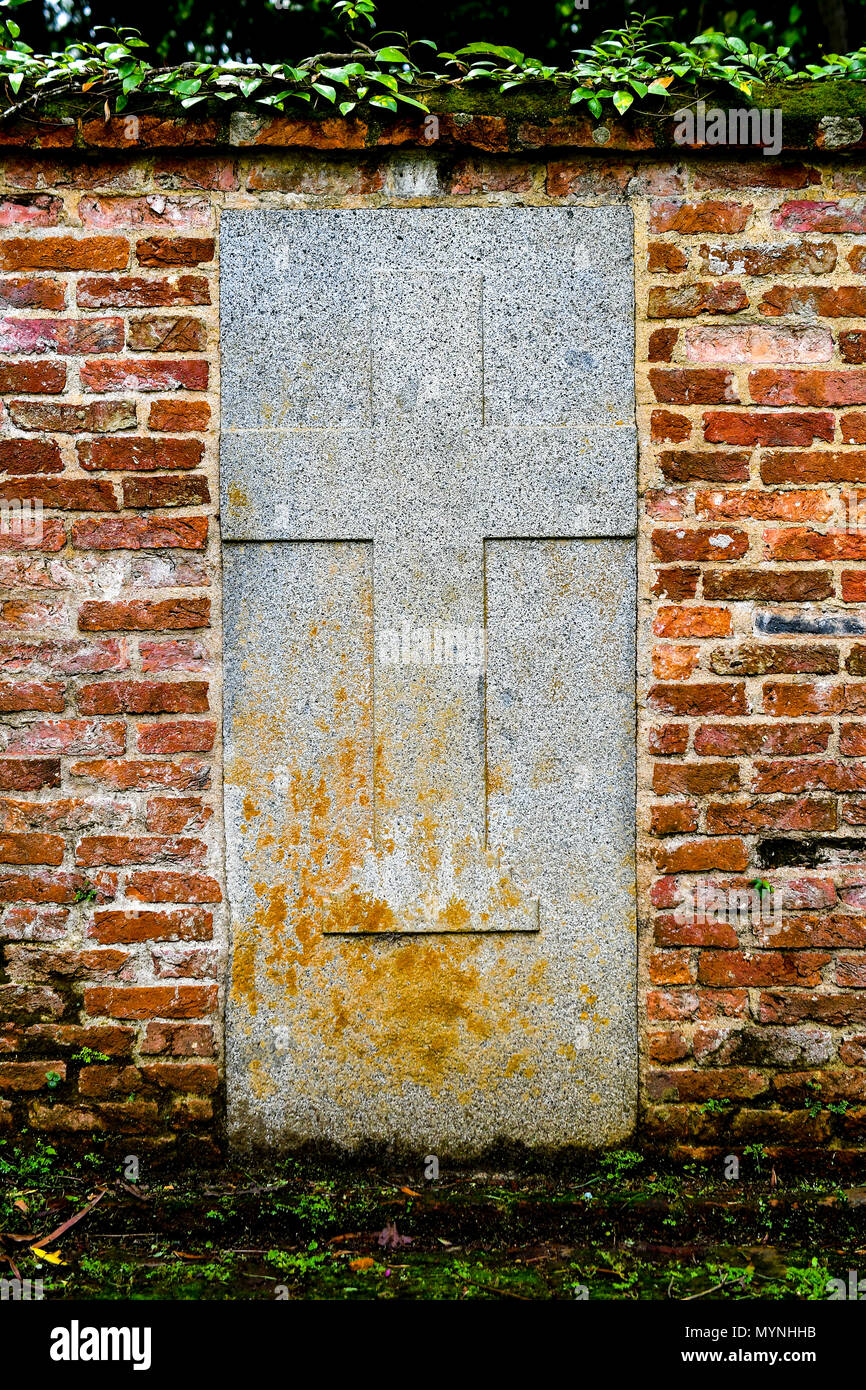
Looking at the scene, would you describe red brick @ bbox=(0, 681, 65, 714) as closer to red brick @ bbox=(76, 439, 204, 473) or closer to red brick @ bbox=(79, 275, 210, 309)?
red brick @ bbox=(76, 439, 204, 473)

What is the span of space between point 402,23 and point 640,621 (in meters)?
4.58

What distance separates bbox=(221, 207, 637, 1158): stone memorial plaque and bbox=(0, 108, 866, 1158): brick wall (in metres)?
0.09

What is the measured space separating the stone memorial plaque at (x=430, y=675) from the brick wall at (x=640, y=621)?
0.09m

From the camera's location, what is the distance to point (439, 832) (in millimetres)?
2650

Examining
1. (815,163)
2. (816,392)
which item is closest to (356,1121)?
(816,392)

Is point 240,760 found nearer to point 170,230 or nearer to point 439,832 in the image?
point 439,832

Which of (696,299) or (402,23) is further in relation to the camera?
(402,23)

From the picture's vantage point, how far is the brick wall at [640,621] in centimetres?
262

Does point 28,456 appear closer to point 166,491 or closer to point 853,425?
point 166,491

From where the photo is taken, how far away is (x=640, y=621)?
2.65 meters

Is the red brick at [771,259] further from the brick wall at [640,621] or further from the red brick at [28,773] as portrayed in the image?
the red brick at [28,773]

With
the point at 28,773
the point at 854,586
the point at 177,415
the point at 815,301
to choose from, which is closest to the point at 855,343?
the point at 815,301

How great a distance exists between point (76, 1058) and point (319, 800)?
959 mm

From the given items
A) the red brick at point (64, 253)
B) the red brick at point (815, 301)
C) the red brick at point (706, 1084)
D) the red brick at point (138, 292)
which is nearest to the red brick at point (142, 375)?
the red brick at point (138, 292)
